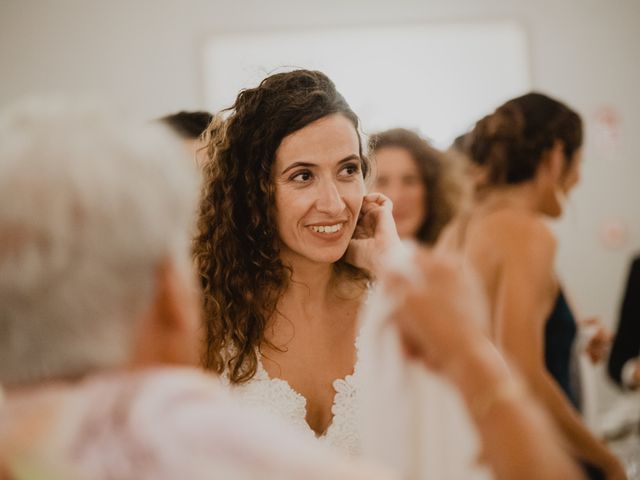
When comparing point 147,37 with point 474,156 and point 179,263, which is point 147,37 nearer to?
point 474,156

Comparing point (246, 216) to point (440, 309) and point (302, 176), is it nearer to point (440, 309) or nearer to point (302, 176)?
point (302, 176)

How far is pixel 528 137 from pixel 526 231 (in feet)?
1.04

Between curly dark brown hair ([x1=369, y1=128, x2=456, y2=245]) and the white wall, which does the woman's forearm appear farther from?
the white wall

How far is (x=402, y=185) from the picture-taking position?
3.04 meters

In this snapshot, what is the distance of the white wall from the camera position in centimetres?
386

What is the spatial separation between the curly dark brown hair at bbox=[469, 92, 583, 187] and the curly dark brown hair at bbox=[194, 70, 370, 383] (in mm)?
540

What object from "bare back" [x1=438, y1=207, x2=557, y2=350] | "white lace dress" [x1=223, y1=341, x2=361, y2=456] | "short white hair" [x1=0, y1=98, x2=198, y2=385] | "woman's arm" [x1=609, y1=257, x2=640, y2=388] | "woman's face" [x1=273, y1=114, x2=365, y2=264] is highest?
"short white hair" [x1=0, y1=98, x2=198, y2=385]

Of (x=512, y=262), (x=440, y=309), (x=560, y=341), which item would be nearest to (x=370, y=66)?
(x=512, y=262)

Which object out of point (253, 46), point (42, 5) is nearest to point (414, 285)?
point (253, 46)

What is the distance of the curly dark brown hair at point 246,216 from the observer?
65.9 inches

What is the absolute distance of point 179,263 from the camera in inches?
29.2

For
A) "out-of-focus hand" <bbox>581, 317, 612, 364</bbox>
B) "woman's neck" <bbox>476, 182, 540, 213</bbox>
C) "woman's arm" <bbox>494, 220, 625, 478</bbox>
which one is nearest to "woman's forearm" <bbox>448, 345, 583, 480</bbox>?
"woman's arm" <bbox>494, 220, 625, 478</bbox>

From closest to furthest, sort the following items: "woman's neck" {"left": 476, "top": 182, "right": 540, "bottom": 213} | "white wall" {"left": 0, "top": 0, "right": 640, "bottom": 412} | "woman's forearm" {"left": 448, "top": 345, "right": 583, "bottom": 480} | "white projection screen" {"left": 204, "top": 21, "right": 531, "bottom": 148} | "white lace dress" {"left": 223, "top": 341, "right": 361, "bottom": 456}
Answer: "woman's forearm" {"left": 448, "top": 345, "right": 583, "bottom": 480} < "white lace dress" {"left": 223, "top": 341, "right": 361, "bottom": 456} < "woman's neck" {"left": 476, "top": 182, "right": 540, "bottom": 213} < "white wall" {"left": 0, "top": 0, "right": 640, "bottom": 412} < "white projection screen" {"left": 204, "top": 21, "right": 531, "bottom": 148}

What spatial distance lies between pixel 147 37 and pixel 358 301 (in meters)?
2.71
